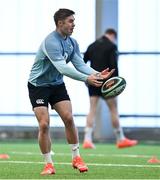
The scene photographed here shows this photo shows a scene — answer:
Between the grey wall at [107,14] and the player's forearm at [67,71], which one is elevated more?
the player's forearm at [67,71]

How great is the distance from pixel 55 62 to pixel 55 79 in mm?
405

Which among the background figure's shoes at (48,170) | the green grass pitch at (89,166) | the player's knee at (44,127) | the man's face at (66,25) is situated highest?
the man's face at (66,25)

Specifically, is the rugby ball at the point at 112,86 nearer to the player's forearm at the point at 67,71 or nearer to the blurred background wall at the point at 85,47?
the player's forearm at the point at 67,71

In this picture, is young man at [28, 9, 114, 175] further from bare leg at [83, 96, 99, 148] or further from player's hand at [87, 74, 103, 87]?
bare leg at [83, 96, 99, 148]

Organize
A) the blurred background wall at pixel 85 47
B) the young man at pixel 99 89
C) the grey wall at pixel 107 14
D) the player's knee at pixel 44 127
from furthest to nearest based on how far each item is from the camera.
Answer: the blurred background wall at pixel 85 47, the grey wall at pixel 107 14, the young man at pixel 99 89, the player's knee at pixel 44 127

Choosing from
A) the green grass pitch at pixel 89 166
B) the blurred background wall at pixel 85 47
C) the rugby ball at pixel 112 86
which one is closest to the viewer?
the green grass pitch at pixel 89 166

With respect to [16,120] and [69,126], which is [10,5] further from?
[69,126]

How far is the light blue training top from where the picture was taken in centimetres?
896

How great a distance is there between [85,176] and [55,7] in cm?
1046

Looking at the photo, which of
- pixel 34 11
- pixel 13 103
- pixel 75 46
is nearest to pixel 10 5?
pixel 34 11

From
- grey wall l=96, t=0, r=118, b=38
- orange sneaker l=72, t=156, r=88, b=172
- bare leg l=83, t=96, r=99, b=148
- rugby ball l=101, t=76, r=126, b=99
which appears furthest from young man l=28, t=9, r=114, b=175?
grey wall l=96, t=0, r=118, b=38

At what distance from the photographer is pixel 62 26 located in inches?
360

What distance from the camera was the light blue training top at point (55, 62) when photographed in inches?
353

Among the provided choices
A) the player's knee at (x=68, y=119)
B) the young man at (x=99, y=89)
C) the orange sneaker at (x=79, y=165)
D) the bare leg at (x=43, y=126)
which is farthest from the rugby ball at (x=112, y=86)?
the young man at (x=99, y=89)
